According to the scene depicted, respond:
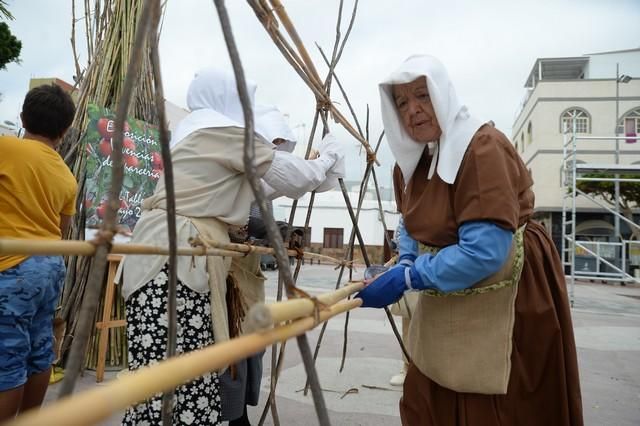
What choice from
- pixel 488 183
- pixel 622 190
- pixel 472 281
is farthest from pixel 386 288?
pixel 622 190

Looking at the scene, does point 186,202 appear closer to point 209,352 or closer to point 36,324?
point 36,324

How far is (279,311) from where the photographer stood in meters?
0.63

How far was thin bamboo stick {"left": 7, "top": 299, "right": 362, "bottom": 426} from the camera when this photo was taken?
37 cm

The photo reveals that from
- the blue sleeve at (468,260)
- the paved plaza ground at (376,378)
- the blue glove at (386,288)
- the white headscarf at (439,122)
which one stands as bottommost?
the paved plaza ground at (376,378)

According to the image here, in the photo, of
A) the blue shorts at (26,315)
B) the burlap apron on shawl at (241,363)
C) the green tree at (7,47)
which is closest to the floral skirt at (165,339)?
the burlap apron on shawl at (241,363)

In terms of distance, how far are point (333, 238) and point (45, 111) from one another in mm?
20417

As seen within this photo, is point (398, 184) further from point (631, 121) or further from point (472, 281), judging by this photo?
point (631, 121)

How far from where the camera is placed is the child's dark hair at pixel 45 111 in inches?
66.3

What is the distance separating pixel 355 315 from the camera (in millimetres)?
5637

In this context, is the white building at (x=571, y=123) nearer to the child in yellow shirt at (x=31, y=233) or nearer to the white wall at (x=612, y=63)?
the white wall at (x=612, y=63)

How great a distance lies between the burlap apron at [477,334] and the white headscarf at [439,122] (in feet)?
0.94

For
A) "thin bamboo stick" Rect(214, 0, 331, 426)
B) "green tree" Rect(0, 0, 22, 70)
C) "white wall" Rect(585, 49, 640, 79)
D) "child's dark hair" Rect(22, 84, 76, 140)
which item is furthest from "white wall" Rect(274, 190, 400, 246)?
"thin bamboo stick" Rect(214, 0, 331, 426)

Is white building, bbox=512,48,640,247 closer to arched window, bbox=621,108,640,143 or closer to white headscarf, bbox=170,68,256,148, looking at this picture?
arched window, bbox=621,108,640,143

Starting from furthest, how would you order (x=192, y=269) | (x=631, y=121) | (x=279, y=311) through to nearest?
(x=631, y=121)
(x=192, y=269)
(x=279, y=311)
